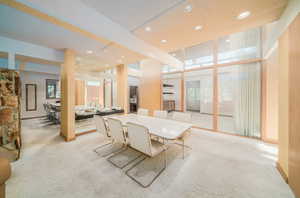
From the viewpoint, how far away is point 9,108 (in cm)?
237

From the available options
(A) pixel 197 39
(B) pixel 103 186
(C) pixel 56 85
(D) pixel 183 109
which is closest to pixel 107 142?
(B) pixel 103 186

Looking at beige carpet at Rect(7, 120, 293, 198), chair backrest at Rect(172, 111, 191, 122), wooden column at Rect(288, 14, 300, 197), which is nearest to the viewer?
wooden column at Rect(288, 14, 300, 197)

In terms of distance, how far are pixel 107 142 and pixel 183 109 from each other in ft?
10.2

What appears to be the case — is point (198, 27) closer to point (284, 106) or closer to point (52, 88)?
point (284, 106)

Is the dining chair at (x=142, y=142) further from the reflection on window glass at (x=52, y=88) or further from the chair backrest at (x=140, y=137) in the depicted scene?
the reflection on window glass at (x=52, y=88)

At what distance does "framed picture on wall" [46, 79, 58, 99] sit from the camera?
624 cm

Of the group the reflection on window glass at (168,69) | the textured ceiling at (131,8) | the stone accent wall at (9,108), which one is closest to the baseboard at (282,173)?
the textured ceiling at (131,8)

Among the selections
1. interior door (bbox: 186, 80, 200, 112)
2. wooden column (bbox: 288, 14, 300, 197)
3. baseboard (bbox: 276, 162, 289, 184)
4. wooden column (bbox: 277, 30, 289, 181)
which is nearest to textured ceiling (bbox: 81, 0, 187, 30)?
wooden column (bbox: 288, 14, 300, 197)

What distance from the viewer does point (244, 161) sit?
7.10ft

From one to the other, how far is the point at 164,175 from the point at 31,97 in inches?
310

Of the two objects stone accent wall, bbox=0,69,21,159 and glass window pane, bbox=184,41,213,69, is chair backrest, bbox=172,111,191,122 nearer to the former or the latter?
glass window pane, bbox=184,41,213,69

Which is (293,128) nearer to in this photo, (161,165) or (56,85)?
(161,165)

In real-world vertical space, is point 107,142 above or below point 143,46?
below

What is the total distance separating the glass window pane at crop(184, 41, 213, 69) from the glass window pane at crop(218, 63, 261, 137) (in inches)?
23.9
